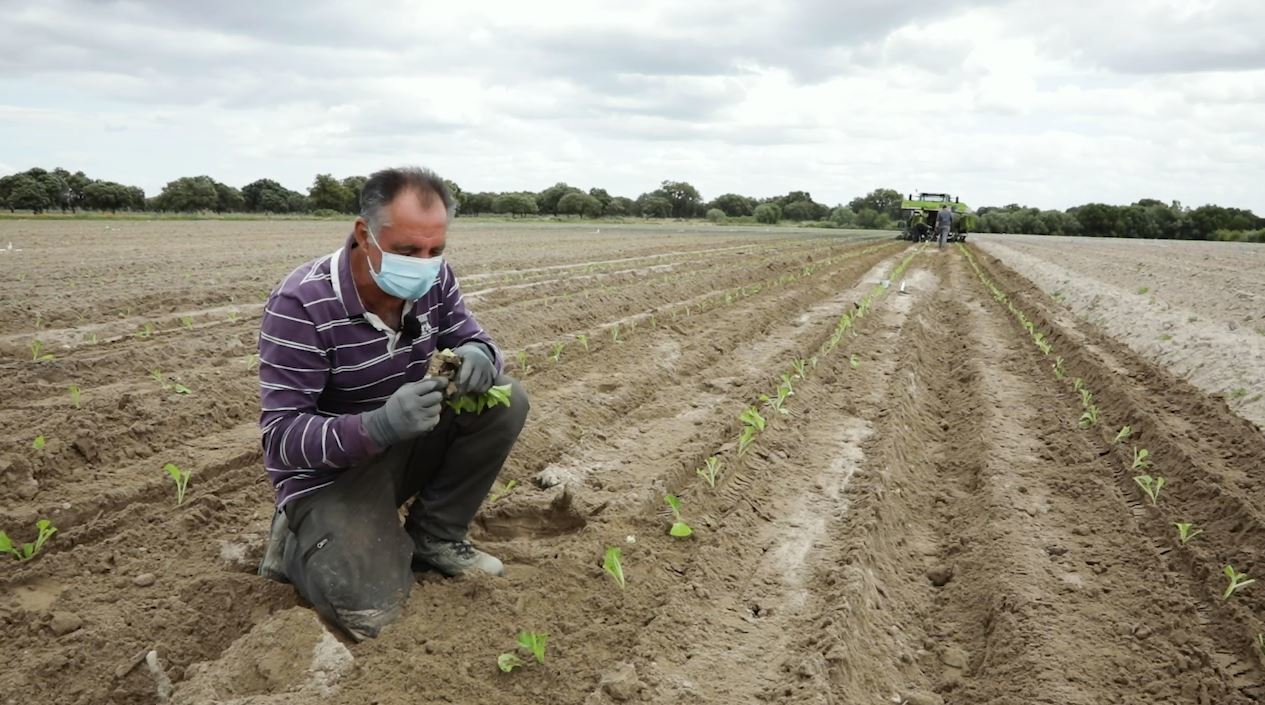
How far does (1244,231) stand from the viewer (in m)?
56.5

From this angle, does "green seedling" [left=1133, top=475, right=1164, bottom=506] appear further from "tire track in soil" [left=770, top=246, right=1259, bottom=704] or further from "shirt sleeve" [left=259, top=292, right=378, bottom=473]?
"shirt sleeve" [left=259, top=292, right=378, bottom=473]

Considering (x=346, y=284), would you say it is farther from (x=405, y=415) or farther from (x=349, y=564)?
(x=349, y=564)

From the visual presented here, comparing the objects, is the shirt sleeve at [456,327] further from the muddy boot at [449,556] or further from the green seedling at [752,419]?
the green seedling at [752,419]

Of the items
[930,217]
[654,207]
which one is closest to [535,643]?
[930,217]

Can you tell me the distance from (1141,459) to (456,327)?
409cm

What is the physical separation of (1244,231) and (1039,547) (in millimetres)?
66408

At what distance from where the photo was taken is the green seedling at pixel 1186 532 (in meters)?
3.78

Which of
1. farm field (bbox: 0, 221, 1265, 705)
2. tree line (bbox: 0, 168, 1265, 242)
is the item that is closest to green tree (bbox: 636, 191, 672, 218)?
tree line (bbox: 0, 168, 1265, 242)

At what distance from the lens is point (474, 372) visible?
3.04 metres

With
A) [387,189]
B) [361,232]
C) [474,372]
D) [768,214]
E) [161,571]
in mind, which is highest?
[387,189]

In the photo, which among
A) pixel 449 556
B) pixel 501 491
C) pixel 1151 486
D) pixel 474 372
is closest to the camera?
Answer: pixel 474 372

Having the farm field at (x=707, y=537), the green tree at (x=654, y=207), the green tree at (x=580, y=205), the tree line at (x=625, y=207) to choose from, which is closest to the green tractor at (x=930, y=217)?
the tree line at (x=625, y=207)

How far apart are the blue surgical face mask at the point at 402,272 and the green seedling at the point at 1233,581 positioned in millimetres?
3296

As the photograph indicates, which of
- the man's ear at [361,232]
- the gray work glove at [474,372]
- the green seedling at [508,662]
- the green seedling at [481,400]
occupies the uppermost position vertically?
the man's ear at [361,232]
